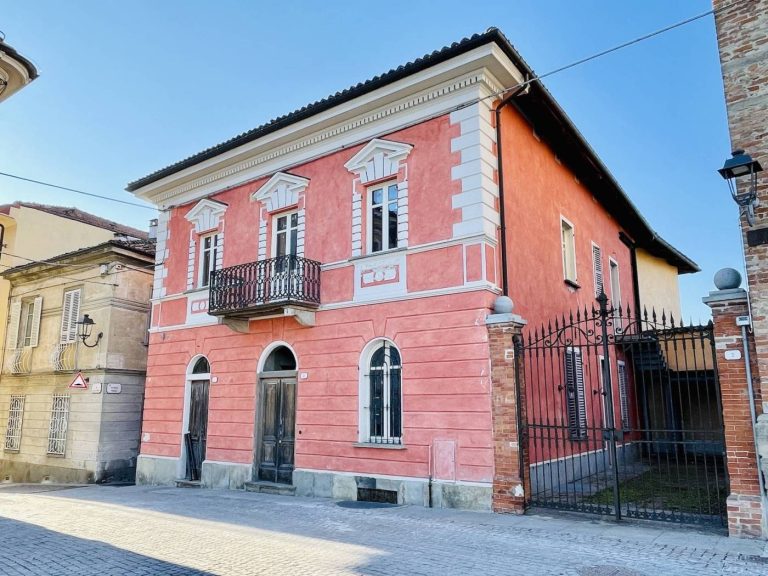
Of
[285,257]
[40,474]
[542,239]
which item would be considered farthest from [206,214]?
[40,474]

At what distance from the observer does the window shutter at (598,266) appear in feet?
52.2

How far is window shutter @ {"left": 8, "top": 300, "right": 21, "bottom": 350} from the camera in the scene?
19658mm

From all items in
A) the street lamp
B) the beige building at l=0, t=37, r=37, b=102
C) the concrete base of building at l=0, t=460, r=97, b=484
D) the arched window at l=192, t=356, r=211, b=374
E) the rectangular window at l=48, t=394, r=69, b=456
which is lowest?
the concrete base of building at l=0, t=460, r=97, b=484

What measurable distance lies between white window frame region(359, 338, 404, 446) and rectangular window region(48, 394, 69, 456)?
10818 millimetres

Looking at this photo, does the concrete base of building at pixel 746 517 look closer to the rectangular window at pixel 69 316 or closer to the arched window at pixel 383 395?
the arched window at pixel 383 395

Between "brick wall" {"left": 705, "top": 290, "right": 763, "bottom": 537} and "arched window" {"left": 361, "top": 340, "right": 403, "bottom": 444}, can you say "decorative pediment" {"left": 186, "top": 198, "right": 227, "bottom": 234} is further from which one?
"brick wall" {"left": 705, "top": 290, "right": 763, "bottom": 537}

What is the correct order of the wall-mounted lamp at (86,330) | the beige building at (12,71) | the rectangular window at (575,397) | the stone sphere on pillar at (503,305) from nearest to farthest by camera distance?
1. the beige building at (12,71)
2. the stone sphere on pillar at (503,305)
3. the rectangular window at (575,397)
4. the wall-mounted lamp at (86,330)

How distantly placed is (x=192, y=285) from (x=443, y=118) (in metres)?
7.75

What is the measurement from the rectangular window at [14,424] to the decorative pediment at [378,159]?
14785 mm

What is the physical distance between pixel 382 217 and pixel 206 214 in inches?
217

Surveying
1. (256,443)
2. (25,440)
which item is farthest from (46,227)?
(256,443)

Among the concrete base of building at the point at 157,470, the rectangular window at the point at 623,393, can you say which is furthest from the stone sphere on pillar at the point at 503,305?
the concrete base of building at the point at 157,470

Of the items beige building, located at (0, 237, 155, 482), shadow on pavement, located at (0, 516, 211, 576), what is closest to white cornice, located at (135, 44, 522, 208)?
beige building, located at (0, 237, 155, 482)

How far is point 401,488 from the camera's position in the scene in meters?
9.85
